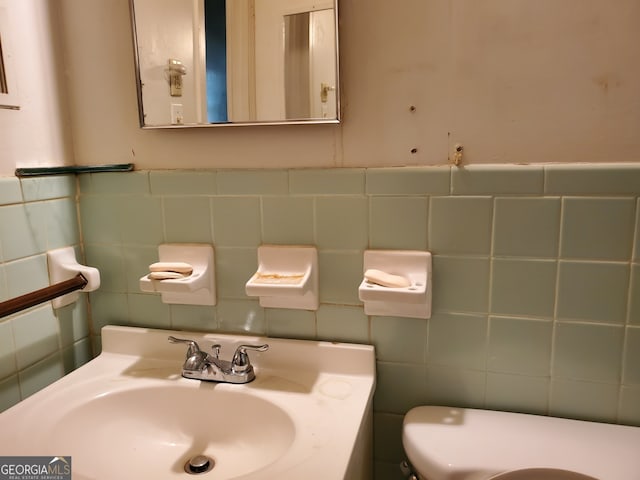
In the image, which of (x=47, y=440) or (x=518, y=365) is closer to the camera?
(x=47, y=440)

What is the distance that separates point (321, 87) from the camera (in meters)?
0.91

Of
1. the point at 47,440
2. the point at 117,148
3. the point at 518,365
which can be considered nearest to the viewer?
the point at 47,440

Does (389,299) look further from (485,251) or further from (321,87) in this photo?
(321,87)

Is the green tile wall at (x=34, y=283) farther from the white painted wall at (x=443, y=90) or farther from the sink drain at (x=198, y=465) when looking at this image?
the sink drain at (x=198, y=465)

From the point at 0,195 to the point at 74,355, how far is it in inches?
15.8

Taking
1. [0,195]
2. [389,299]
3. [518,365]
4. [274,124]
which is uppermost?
[274,124]

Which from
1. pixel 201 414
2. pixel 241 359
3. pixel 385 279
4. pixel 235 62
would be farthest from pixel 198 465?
pixel 235 62

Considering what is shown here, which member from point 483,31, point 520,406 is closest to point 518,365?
point 520,406

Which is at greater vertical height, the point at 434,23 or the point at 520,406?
the point at 434,23

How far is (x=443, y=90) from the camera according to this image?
875mm

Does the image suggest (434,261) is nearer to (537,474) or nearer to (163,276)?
(537,474)

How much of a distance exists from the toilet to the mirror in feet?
1.98

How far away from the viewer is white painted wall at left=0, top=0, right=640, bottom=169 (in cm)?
80

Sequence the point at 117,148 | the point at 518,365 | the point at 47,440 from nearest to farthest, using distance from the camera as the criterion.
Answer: the point at 47,440 → the point at 518,365 → the point at 117,148
